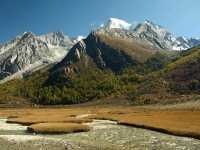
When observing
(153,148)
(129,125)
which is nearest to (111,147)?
(153,148)

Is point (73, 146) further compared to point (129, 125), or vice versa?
point (129, 125)

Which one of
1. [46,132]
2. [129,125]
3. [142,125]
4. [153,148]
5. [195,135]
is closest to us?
[153,148]

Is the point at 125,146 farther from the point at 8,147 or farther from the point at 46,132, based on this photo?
the point at 46,132

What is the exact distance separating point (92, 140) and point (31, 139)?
24.1ft

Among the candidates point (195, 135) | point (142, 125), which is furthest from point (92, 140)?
point (142, 125)

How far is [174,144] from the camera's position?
38.2 m

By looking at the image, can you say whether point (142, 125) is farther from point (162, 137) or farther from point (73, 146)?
point (73, 146)

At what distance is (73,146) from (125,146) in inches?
212

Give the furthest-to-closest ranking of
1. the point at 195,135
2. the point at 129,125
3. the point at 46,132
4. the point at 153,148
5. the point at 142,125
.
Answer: the point at 129,125 → the point at 142,125 → the point at 46,132 → the point at 195,135 → the point at 153,148

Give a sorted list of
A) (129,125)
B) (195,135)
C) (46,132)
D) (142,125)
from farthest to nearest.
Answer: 1. (129,125)
2. (142,125)
3. (46,132)
4. (195,135)

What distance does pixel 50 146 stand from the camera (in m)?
37.7

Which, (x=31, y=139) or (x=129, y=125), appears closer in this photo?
(x=31, y=139)

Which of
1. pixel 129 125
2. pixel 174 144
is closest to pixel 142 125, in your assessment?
pixel 129 125

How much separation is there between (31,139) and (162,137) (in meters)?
15.8
